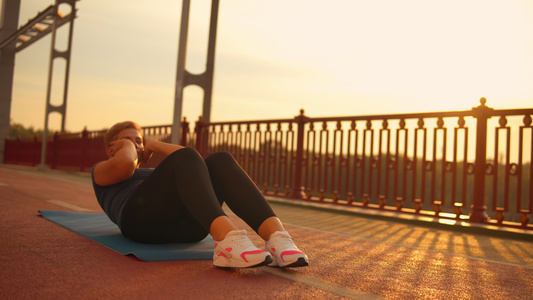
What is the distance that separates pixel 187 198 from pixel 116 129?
3.06 ft

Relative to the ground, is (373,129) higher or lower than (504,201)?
higher

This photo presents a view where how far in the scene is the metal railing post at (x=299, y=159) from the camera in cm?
857

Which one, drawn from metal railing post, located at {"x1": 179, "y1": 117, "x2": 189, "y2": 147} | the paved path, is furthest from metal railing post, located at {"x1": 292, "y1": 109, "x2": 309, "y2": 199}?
the paved path

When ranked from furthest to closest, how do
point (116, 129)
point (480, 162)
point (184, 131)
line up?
point (184, 131)
point (480, 162)
point (116, 129)

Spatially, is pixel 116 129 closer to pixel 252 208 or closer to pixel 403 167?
pixel 252 208

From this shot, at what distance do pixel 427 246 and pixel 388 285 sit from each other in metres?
1.92

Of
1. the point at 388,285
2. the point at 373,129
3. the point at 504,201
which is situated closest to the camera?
the point at 388,285

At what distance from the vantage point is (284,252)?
2352mm

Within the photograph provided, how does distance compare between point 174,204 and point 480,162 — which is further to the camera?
point 480,162

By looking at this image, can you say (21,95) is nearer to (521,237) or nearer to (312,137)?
(312,137)

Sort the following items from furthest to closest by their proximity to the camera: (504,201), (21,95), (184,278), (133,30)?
(21,95) < (133,30) < (504,201) < (184,278)

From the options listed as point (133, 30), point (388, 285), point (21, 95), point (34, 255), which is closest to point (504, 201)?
point (388, 285)

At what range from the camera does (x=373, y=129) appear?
729 cm

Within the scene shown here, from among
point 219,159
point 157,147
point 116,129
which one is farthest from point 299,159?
point 219,159
